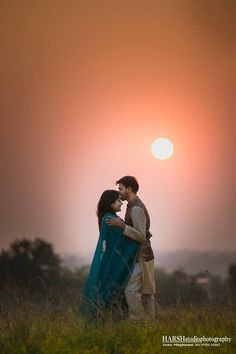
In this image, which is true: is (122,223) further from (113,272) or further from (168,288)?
(168,288)

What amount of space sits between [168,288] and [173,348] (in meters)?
2.35

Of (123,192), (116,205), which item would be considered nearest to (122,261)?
(116,205)

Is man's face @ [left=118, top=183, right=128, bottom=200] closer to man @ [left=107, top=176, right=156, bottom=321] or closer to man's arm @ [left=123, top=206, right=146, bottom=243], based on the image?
man @ [left=107, top=176, right=156, bottom=321]

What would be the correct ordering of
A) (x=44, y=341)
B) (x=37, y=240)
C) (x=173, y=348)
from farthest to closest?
(x=37, y=240) → (x=173, y=348) → (x=44, y=341)

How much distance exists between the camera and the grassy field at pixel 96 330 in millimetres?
6879

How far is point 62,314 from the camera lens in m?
7.71

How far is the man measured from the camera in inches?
299

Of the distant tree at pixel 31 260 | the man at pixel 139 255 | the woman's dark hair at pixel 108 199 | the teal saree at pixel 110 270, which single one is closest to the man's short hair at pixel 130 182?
the man at pixel 139 255

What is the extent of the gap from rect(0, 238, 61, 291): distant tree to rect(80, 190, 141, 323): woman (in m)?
6.30

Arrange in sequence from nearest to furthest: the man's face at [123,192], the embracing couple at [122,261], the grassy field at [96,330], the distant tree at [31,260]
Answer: the grassy field at [96,330], the embracing couple at [122,261], the man's face at [123,192], the distant tree at [31,260]

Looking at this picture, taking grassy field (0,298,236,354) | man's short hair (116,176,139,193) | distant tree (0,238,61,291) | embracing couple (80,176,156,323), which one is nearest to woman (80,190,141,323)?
embracing couple (80,176,156,323)

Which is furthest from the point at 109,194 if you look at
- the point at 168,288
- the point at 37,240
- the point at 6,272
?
the point at 37,240

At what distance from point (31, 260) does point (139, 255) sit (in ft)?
28.3

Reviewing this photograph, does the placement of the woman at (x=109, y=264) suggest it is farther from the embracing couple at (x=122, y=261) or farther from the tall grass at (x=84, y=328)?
the tall grass at (x=84, y=328)
